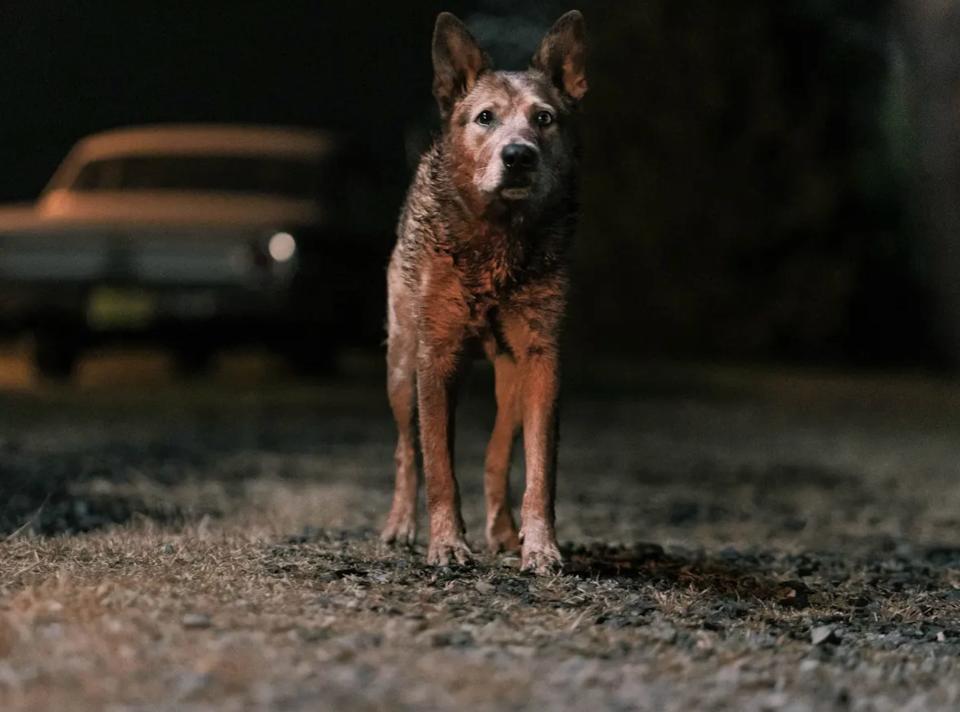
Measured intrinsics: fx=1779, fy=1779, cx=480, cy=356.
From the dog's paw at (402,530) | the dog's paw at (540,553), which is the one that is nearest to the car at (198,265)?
the dog's paw at (402,530)

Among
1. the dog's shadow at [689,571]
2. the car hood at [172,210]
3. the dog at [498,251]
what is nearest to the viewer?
the dog's shadow at [689,571]

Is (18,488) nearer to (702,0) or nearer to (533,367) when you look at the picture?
(533,367)

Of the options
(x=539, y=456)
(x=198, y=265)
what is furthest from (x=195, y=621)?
(x=198, y=265)

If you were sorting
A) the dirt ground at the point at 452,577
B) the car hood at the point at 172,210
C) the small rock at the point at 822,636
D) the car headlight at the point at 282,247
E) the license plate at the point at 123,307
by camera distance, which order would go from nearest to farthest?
1. the dirt ground at the point at 452,577
2. the small rock at the point at 822,636
3. the car headlight at the point at 282,247
4. the car hood at the point at 172,210
5. the license plate at the point at 123,307

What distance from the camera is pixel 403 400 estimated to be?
24.5 ft

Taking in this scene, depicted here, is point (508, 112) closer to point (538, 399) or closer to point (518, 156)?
point (518, 156)

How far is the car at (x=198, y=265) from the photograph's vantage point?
49.1ft

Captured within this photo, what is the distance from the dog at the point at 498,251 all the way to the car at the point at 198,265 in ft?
26.3

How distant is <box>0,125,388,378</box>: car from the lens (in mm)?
14961

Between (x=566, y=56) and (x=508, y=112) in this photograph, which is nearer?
(x=508, y=112)

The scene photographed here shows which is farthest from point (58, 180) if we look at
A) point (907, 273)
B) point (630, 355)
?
point (907, 273)

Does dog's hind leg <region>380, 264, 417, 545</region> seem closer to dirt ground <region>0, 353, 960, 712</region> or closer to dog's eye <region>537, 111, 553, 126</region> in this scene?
dirt ground <region>0, 353, 960, 712</region>

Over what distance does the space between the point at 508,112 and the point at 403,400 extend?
54.2 inches

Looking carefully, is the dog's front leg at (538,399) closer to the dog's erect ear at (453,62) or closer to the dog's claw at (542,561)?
the dog's claw at (542,561)
